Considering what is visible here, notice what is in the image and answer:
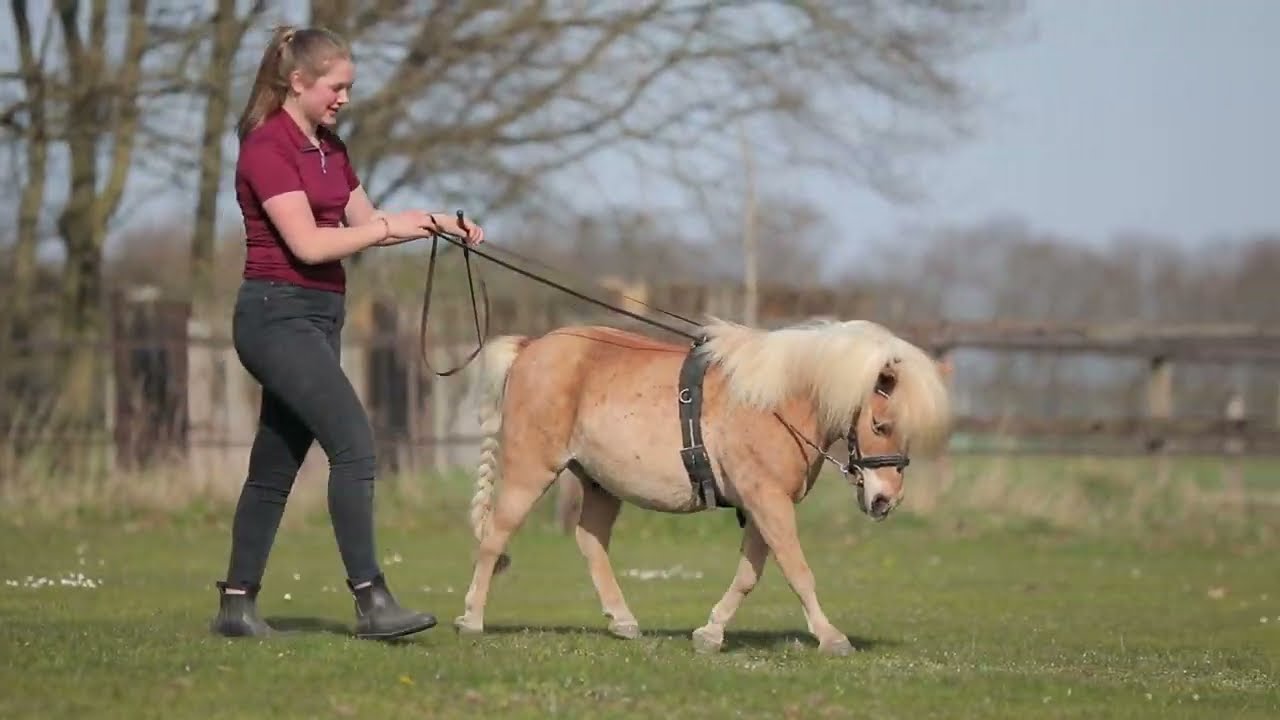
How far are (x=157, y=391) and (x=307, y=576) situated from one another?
7329 mm

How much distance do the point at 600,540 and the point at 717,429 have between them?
42.0 inches

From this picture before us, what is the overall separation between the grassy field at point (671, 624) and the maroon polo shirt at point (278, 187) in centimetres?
142

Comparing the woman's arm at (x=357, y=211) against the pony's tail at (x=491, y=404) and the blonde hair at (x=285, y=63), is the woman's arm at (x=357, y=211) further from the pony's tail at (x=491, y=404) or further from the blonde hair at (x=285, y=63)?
the pony's tail at (x=491, y=404)

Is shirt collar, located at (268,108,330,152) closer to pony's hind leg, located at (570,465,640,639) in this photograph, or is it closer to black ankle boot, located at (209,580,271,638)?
black ankle boot, located at (209,580,271,638)

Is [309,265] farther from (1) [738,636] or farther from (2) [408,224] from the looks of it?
(1) [738,636]

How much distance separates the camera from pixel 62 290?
81.6 feet

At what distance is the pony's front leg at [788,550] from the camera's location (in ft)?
28.3

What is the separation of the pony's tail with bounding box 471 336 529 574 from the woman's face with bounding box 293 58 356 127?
2335 millimetres

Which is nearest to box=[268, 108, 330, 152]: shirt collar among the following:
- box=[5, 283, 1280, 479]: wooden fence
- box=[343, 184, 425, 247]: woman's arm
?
box=[343, 184, 425, 247]: woman's arm

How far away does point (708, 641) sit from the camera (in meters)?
8.70

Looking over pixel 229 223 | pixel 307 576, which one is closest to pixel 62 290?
pixel 229 223

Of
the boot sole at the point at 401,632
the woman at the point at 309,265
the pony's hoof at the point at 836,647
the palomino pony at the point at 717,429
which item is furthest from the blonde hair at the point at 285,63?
the pony's hoof at the point at 836,647

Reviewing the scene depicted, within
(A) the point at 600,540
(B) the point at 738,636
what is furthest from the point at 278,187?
(B) the point at 738,636

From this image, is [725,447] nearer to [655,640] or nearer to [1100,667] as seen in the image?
[655,640]
